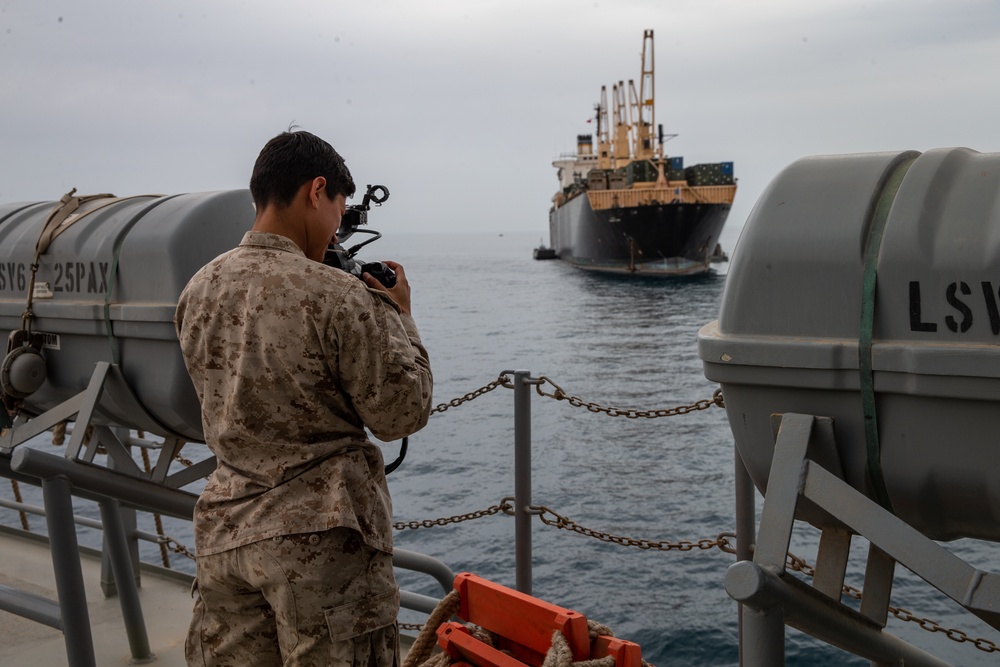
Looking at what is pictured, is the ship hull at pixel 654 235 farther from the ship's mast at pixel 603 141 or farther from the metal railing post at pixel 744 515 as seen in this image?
the metal railing post at pixel 744 515

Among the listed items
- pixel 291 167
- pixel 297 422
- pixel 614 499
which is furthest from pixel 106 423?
pixel 614 499

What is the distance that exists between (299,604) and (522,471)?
1.86m

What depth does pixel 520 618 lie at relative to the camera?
241cm

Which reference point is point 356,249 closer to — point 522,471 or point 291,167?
point 291,167

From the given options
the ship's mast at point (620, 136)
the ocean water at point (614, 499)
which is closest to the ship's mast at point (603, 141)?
the ship's mast at point (620, 136)

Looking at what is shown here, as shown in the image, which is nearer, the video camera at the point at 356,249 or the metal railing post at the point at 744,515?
the video camera at the point at 356,249

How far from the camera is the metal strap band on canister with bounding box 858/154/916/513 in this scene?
2.08 meters

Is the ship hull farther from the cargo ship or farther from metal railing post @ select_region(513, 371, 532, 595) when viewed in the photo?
metal railing post @ select_region(513, 371, 532, 595)

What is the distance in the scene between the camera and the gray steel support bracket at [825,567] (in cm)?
197

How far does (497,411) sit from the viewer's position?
20.9 meters

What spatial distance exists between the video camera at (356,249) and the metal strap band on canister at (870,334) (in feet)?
3.79

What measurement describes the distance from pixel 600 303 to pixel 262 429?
43.6 meters

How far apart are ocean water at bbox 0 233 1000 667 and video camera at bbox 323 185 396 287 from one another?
21.9 ft

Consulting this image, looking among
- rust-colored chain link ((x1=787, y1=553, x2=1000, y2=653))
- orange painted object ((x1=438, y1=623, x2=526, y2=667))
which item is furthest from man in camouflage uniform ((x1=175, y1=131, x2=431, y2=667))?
rust-colored chain link ((x1=787, y1=553, x2=1000, y2=653))
